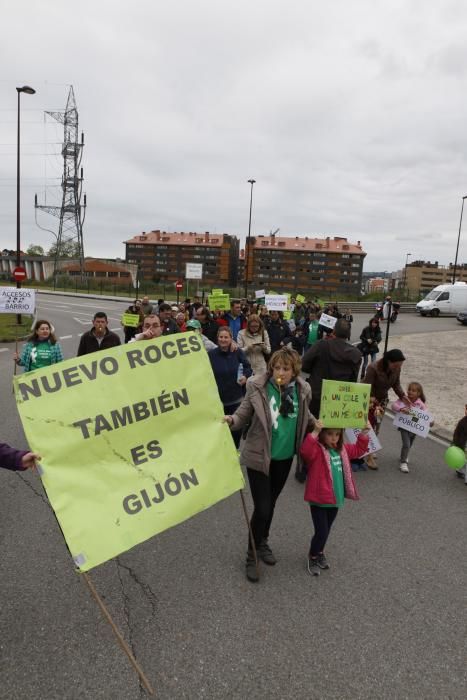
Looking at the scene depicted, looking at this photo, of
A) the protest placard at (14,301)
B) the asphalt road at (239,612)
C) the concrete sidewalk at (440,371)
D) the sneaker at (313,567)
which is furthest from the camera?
the protest placard at (14,301)

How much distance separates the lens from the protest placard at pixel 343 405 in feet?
12.4

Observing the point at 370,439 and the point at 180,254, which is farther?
the point at 180,254

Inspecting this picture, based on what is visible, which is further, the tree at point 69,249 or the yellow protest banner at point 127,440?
the tree at point 69,249

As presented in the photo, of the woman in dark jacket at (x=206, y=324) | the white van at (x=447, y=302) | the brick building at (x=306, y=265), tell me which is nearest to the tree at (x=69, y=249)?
the brick building at (x=306, y=265)

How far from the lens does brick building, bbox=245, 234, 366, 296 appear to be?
10981cm

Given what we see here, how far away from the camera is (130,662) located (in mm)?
2658

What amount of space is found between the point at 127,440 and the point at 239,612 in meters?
1.52

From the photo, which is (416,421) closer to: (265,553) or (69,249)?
(265,553)

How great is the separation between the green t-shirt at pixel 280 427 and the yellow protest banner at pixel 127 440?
43 centimetres

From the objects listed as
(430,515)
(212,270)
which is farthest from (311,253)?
(430,515)

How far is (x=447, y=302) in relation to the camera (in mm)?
35938

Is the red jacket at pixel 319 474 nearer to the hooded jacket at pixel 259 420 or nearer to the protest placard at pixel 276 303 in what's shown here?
the hooded jacket at pixel 259 420

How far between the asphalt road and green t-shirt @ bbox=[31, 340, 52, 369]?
1826mm

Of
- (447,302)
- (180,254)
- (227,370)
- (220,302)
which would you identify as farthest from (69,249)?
(227,370)
